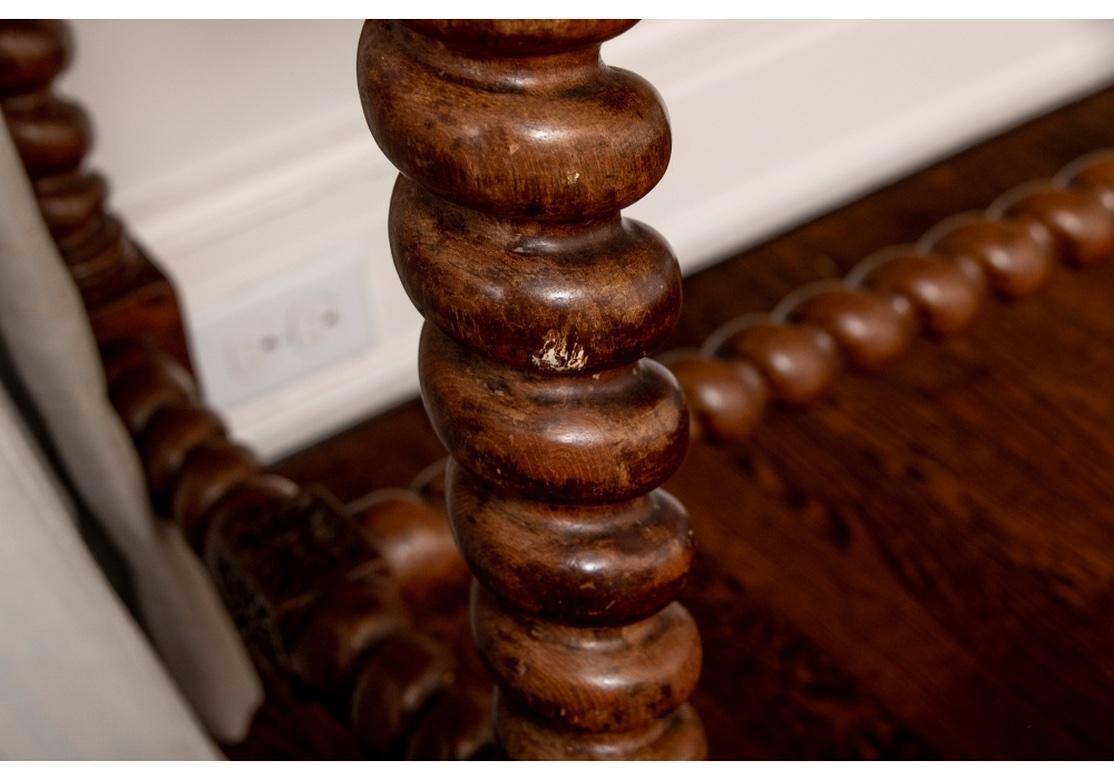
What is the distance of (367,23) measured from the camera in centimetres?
31

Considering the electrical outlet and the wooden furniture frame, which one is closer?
the wooden furniture frame

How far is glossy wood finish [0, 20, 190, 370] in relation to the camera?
0.60 meters

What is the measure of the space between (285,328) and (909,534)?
431 millimetres

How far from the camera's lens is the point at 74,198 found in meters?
0.65

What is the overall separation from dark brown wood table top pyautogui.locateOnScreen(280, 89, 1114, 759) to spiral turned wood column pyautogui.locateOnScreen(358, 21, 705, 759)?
0.36m

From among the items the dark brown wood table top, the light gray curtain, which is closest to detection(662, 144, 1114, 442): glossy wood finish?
the dark brown wood table top

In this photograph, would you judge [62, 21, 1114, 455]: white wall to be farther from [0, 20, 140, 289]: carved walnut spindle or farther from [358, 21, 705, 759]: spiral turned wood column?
[358, 21, 705, 759]: spiral turned wood column

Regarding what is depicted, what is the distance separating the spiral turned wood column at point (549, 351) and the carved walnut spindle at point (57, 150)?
36 centimetres

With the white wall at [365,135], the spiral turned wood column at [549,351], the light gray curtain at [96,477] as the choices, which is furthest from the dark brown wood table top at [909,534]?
the spiral turned wood column at [549,351]

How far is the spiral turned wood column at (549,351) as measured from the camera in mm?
279

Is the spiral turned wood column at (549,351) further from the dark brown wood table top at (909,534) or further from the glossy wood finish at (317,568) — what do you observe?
the dark brown wood table top at (909,534)

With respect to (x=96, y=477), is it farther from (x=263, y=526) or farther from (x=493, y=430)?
(x=493, y=430)
